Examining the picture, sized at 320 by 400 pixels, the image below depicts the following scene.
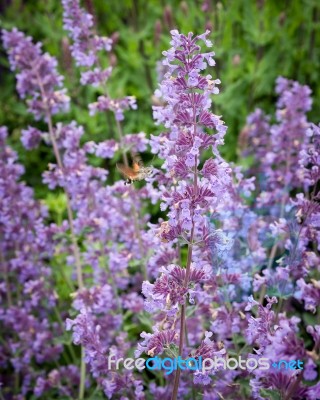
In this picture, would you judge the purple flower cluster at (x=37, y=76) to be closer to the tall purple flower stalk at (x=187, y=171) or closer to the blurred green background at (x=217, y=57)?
the blurred green background at (x=217, y=57)

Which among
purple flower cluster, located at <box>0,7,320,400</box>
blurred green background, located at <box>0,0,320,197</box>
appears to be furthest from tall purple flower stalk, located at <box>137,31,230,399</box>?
blurred green background, located at <box>0,0,320,197</box>

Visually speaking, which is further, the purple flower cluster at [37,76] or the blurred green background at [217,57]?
the blurred green background at [217,57]

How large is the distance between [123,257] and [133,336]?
90 cm

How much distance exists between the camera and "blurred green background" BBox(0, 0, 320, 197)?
522 centimetres

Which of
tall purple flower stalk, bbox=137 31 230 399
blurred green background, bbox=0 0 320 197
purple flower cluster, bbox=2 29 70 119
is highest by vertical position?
blurred green background, bbox=0 0 320 197

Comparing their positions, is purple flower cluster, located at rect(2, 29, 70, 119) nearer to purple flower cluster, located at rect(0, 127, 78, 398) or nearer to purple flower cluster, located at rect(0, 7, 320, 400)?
purple flower cluster, located at rect(0, 7, 320, 400)

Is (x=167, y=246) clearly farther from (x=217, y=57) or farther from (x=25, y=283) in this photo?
(x=217, y=57)

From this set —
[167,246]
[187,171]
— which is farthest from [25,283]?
[187,171]

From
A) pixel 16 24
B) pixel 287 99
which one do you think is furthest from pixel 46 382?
pixel 16 24

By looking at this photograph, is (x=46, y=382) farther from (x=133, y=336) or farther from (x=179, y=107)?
(x=179, y=107)

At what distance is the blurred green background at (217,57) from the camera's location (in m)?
5.22

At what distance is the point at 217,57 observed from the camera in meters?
5.18

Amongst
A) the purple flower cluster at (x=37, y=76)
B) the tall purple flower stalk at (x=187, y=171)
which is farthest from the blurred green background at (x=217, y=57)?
the tall purple flower stalk at (x=187, y=171)

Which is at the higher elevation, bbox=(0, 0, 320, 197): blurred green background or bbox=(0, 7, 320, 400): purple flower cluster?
bbox=(0, 0, 320, 197): blurred green background
